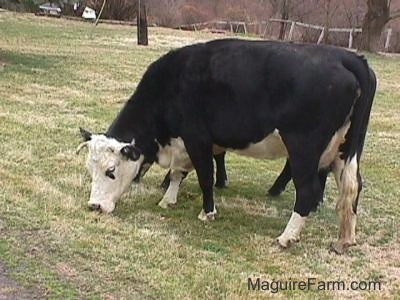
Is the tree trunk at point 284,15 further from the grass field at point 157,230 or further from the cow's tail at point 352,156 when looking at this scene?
the cow's tail at point 352,156

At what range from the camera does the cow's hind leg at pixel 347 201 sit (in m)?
5.87

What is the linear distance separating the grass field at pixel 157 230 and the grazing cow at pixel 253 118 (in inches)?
11.5

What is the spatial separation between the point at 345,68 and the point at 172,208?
216 cm

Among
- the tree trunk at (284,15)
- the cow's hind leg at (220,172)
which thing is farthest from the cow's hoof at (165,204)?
the tree trunk at (284,15)

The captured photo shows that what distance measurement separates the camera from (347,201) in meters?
5.88

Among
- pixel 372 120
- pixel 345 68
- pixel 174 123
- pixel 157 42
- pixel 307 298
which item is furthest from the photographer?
pixel 157 42

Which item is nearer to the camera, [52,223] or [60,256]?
[60,256]

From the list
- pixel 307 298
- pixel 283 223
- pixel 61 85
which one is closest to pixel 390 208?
pixel 283 223

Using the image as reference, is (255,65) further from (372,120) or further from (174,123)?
(372,120)

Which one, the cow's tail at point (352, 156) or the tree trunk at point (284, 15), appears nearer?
the cow's tail at point (352, 156)

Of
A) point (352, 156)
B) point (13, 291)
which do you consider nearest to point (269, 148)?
point (352, 156)

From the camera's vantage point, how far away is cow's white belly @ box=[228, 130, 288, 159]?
5.94 m

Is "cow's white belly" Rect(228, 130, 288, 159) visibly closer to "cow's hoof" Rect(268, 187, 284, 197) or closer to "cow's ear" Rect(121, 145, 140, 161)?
"cow's ear" Rect(121, 145, 140, 161)

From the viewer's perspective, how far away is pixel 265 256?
5.70 m
